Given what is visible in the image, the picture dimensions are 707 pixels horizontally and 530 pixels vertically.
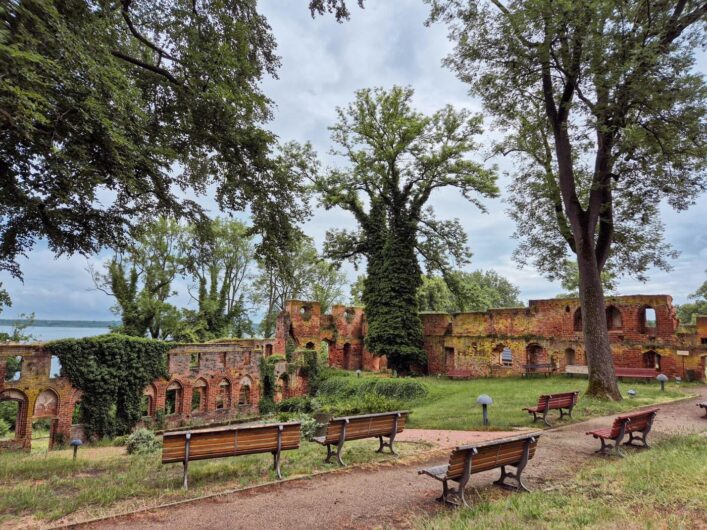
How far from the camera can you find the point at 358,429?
22.3ft

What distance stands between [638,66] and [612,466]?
9115mm

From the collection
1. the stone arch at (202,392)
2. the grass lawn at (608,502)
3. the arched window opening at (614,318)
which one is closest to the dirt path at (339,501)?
the grass lawn at (608,502)

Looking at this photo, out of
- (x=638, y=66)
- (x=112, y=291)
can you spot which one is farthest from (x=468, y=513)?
(x=112, y=291)

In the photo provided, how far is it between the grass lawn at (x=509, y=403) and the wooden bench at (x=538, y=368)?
948mm

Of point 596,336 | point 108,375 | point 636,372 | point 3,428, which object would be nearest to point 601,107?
point 596,336

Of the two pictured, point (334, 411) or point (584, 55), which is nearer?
point (584, 55)

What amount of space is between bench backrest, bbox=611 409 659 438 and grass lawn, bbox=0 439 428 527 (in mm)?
3223

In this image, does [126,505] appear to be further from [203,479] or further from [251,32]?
[251,32]

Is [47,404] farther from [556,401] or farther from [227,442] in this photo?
[556,401]

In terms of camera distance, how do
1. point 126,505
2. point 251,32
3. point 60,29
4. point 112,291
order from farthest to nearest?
1. point 112,291
2. point 251,32
3. point 60,29
4. point 126,505

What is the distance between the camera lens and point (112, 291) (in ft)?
99.4

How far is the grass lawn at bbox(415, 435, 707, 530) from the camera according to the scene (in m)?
3.84

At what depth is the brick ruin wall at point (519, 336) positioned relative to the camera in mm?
18828

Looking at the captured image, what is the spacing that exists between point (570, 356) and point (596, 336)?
1022cm
